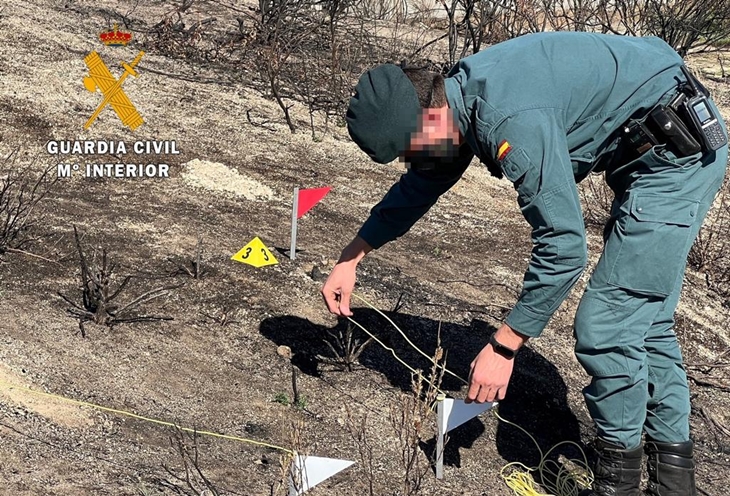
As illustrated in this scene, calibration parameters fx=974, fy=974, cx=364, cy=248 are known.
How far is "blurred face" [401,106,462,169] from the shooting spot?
2.72m

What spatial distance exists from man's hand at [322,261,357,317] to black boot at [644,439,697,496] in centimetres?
115

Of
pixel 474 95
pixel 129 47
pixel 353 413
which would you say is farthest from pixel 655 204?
pixel 129 47

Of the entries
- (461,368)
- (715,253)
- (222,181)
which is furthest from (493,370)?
(715,253)

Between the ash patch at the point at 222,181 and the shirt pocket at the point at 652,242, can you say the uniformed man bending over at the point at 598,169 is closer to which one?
the shirt pocket at the point at 652,242

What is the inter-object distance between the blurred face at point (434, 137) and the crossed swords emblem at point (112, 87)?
3.97 metres

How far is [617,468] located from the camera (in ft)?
10.2

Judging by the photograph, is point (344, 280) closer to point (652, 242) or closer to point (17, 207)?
point (652, 242)

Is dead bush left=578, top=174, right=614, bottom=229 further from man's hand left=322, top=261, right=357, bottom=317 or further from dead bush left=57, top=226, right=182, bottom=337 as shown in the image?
dead bush left=57, top=226, right=182, bottom=337

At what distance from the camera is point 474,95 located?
8.86 ft

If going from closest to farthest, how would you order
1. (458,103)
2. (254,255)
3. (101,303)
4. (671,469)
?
(458,103) < (671,469) < (101,303) < (254,255)

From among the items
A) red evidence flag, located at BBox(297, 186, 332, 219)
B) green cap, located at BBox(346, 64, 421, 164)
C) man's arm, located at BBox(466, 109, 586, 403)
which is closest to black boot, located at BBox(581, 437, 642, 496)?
man's arm, located at BBox(466, 109, 586, 403)

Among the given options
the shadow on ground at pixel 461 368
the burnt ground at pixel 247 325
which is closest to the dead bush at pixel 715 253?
the burnt ground at pixel 247 325

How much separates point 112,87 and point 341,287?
414 centimetres

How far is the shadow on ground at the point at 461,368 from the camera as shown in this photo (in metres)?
3.79
